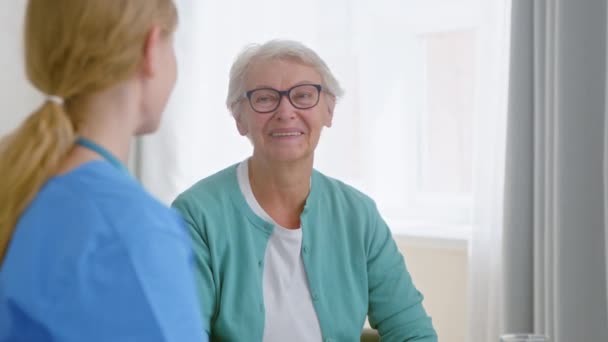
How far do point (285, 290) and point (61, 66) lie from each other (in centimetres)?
96

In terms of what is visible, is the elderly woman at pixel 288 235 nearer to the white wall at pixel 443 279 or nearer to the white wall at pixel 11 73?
the white wall at pixel 443 279

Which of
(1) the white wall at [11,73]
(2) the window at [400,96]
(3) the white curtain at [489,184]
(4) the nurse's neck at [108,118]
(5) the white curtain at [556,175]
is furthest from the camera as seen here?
(1) the white wall at [11,73]

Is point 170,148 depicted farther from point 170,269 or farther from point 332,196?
point 170,269

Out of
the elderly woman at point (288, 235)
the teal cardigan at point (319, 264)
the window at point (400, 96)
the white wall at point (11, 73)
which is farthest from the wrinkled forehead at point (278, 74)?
the white wall at point (11, 73)

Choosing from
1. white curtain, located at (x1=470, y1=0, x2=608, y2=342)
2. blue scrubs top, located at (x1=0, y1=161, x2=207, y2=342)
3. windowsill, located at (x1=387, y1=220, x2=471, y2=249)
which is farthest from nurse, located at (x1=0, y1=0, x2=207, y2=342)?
windowsill, located at (x1=387, y1=220, x2=471, y2=249)

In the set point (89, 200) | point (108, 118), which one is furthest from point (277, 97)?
point (89, 200)

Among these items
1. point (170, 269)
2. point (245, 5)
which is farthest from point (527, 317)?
point (245, 5)

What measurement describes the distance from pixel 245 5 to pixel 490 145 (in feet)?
4.74

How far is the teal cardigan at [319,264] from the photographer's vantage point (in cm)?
170

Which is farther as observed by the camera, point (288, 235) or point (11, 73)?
point (11, 73)

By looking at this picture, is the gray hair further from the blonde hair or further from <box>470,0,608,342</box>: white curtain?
the blonde hair

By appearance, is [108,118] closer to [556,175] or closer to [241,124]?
[241,124]

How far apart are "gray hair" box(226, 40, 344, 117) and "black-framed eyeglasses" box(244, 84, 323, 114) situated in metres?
0.03

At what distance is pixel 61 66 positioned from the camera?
900 mm
